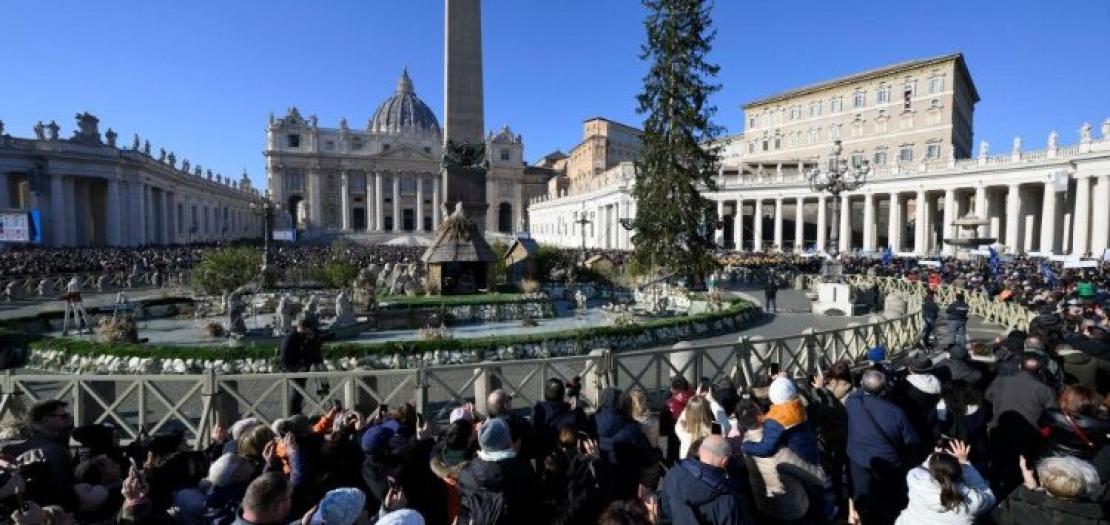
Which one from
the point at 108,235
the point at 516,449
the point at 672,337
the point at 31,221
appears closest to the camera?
the point at 516,449

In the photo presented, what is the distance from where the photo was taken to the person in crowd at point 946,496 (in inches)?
119

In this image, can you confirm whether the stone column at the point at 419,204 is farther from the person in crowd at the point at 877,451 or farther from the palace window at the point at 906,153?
the person in crowd at the point at 877,451

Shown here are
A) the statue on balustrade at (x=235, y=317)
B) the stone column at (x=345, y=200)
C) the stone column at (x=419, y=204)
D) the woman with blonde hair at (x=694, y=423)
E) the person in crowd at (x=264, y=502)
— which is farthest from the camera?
the stone column at (x=419, y=204)

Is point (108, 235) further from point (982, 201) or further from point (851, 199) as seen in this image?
point (982, 201)

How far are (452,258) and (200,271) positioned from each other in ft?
31.4

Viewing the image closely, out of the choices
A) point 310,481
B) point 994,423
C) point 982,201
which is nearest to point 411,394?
point 310,481

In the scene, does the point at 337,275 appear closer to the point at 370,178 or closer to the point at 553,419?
the point at 553,419

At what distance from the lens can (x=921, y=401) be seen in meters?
4.61

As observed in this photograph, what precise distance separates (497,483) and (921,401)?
378cm

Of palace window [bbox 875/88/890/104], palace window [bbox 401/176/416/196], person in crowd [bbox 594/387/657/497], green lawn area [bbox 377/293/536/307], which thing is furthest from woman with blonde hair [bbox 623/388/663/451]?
palace window [bbox 401/176/416/196]

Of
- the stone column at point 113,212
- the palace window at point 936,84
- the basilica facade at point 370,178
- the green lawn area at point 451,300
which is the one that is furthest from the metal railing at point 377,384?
the basilica facade at point 370,178

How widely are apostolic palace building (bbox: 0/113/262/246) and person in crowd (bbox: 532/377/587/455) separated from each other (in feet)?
135

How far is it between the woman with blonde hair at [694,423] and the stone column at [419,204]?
89229 mm

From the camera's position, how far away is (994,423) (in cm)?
494
